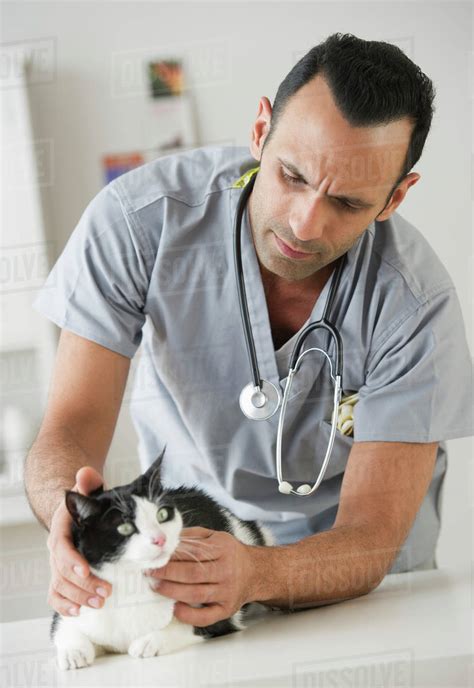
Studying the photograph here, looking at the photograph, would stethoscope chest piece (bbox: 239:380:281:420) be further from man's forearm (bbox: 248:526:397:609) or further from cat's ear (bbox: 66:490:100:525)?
cat's ear (bbox: 66:490:100:525)

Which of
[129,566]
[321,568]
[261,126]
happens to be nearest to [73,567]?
[129,566]

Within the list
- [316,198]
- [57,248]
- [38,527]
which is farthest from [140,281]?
[38,527]

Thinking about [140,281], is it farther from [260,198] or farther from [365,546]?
[365,546]

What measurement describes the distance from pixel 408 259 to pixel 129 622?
0.57m

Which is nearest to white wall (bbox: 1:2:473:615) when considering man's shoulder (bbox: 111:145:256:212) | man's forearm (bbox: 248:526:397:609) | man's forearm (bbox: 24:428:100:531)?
man's shoulder (bbox: 111:145:256:212)

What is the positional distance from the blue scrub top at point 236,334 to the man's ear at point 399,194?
5 cm

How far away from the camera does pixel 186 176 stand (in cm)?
100

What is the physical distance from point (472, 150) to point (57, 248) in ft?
1.94

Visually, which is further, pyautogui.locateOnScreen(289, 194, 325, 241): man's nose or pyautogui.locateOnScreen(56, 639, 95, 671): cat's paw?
pyautogui.locateOnScreen(289, 194, 325, 241): man's nose

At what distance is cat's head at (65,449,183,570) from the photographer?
63 cm

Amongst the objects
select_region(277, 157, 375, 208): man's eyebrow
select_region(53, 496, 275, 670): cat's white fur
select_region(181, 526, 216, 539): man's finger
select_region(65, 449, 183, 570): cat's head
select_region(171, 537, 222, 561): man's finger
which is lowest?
select_region(53, 496, 275, 670): cat's white fur

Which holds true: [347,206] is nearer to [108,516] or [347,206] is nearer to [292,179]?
[292,179]

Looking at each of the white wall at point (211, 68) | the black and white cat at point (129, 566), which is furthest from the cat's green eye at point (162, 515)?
the white wall at point (211, 68)

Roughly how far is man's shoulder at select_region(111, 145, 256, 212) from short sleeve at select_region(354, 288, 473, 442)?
0.31 meters
